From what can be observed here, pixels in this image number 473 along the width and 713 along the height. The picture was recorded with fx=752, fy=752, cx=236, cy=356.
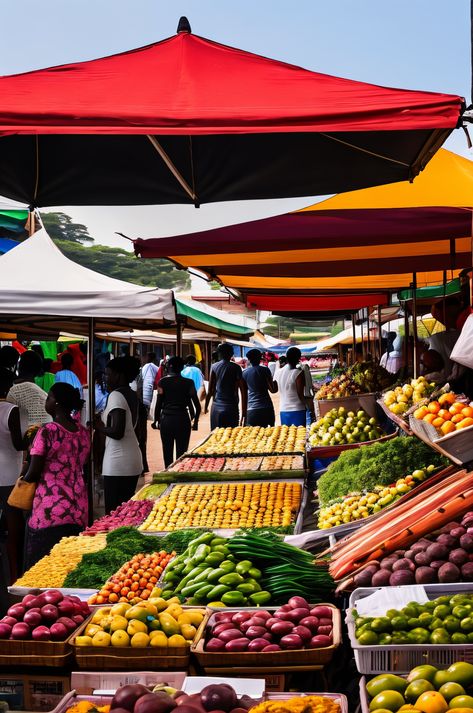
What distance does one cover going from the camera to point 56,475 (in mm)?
6023

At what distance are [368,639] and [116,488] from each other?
4949mm

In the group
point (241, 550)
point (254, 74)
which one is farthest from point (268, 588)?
point (254, 74)

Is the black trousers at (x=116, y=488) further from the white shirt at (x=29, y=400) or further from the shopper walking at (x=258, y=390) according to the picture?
the shopper walking at (x=258, y=390)

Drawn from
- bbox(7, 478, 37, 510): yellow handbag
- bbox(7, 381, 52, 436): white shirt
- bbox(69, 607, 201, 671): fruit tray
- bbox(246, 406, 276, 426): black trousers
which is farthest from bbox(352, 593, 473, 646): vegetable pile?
bbox(246, 406, 276, 426): black trousers

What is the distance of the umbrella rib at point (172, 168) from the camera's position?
3.87m

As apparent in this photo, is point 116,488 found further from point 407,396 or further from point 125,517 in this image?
point 407,396

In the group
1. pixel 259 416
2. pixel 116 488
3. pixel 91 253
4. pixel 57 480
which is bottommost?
pixel 116 488

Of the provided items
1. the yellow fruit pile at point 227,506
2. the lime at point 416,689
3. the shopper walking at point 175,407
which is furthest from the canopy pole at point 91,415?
the lime at point 416,689

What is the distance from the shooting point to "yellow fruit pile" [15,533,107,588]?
15.0 feet

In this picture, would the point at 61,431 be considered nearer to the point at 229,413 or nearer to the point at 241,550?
the point at 241,550

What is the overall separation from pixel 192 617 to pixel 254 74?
249 centimetres

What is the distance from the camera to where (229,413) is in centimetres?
1259

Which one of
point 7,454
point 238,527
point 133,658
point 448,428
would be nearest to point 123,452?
point 7,454

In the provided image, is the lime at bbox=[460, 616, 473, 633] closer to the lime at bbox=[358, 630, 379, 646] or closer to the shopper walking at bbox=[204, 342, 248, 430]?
the lime at bbox=[358, 630, 379, 646]
